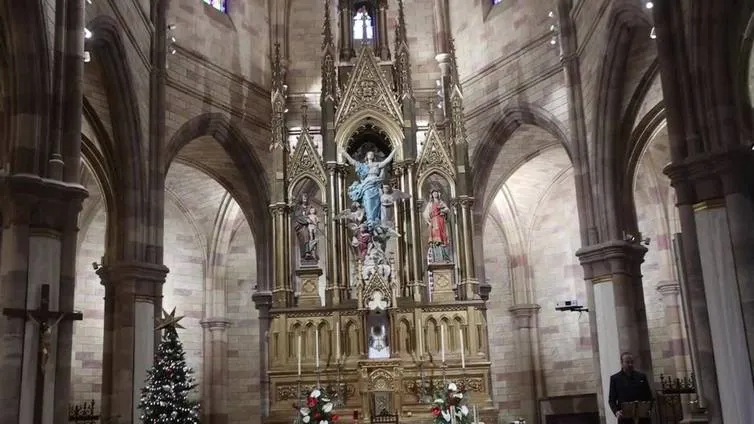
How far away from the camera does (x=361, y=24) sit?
23.2m

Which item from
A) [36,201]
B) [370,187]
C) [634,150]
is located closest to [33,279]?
[36,201]

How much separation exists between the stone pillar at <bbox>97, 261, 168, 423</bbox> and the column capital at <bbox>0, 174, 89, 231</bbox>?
5.67m

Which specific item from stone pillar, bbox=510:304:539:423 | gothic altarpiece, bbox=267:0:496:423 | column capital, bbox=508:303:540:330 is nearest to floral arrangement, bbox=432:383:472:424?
gothic altarpiece, bbox=267:0:496:423

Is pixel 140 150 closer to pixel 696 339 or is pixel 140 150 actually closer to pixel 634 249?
pixel 634 249

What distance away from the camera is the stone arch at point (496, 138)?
2214 cm

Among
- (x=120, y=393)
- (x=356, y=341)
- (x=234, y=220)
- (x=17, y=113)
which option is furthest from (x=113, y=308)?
(x=234, y=220)

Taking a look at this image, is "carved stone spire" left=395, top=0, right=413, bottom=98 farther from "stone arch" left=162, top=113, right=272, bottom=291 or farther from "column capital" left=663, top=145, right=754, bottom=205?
"column capital" left=663, top=145, right=754, bottom=205

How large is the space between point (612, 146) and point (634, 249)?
87.2 inches

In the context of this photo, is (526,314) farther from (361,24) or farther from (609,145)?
(361,24)

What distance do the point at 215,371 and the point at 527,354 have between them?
908 cm

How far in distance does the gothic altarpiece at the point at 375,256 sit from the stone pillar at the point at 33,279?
19.9 feet

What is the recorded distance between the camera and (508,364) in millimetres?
26859

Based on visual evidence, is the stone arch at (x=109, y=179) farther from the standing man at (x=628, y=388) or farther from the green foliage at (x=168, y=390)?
the standing man at (x=628, y=388)

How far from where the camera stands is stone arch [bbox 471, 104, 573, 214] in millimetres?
22141
